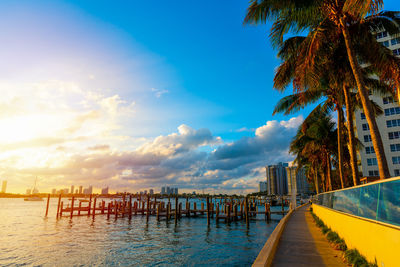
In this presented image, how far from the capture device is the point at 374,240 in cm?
519

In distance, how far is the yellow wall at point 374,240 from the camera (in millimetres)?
4215

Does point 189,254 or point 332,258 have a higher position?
point 332,258

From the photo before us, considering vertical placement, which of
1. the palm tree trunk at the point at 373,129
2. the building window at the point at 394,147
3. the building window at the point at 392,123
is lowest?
the palm tree trunk at the point at 373,129

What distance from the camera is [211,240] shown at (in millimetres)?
21062

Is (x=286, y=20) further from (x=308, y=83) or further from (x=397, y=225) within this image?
(x=397, y=225)

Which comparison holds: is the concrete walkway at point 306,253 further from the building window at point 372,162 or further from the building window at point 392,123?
the building window at point 392,123

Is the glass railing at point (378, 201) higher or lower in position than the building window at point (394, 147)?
lower

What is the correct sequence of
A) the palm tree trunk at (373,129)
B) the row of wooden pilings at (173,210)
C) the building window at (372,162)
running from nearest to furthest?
the palm tree trunk at (373,129) → the row of wooden pilings at (173,210) → the building window at (372,162)

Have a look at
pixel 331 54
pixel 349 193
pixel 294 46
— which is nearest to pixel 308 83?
pixel 294 46

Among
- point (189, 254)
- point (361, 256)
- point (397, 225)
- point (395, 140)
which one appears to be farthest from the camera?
point (395, 140)

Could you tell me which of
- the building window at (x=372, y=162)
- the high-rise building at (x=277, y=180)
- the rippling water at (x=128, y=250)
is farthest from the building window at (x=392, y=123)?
the high-rise building at (x=277, y=180)

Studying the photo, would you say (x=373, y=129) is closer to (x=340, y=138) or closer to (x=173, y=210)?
(x=340, y=138)

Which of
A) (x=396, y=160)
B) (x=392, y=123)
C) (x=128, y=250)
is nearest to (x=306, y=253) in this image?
(x=128, y=250)

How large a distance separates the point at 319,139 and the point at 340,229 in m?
19.8
